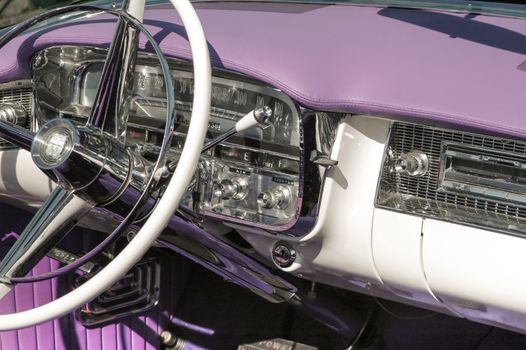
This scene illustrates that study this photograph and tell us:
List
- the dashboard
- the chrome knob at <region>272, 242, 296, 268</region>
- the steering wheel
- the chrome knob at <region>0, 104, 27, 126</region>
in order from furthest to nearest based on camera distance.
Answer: the chrome knob at <region>0, 104, 27, 126</region>, the chrome knob at <region>272, 242, 296, 268</region>, the dashboard, the steering wheel

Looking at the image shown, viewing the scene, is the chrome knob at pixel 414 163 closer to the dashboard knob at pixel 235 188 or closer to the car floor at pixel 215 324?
the dashboard knob at pixel 235 188

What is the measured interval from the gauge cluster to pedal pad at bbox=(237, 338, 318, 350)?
95 cm

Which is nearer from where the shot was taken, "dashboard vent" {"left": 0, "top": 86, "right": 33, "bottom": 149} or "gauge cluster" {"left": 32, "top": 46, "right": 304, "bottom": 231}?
"gauge cluster" {"left": 32, "top": 46, "right": 304, "bottom": 231}

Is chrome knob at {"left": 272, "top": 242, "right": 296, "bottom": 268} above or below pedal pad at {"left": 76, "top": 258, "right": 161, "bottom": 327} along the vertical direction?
above

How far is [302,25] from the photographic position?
1884 mm

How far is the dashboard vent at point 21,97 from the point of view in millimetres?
2117

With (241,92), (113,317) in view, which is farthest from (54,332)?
(241,92)

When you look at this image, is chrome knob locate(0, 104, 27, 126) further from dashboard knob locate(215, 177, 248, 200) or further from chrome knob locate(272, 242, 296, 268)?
chrome knob locate(272, 242, 296, 268)

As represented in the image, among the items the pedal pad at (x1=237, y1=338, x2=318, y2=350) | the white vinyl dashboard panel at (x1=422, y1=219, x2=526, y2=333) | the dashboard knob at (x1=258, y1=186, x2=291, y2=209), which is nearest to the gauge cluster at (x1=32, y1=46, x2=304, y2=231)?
the dashboard knob at (x1=258, y1=186, x2=291, y2=209)

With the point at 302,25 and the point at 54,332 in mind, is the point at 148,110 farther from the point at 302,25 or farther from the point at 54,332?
the point at 54,332

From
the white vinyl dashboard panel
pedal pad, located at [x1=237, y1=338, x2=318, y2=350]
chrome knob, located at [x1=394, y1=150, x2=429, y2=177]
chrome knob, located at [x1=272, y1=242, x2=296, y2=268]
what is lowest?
pedal pad, located at [x1=237, y1=338, x2=318, y2=350]

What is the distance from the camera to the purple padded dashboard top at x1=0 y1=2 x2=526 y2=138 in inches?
60.1

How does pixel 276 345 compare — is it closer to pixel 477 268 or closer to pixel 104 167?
pixel 477 268

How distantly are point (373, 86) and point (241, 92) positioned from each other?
323mm
